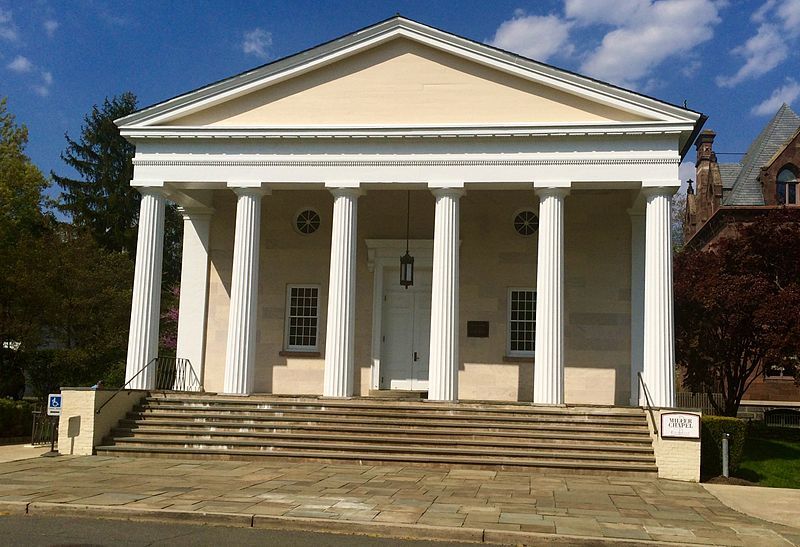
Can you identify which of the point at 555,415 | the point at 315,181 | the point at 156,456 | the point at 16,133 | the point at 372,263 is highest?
the point at 16,133

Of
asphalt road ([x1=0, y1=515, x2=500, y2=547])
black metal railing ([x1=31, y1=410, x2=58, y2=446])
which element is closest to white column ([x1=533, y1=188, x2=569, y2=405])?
asphalt road ([x1=0, y1=515, x2=500, y2=547])

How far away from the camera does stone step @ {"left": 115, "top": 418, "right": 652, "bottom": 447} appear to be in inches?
639

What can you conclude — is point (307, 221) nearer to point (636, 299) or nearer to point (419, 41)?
point (419, 41)

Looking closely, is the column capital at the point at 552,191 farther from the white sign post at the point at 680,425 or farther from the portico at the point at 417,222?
the white sign post at the point at 680,425

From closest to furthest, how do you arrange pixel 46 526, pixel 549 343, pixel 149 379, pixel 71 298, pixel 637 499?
pixel 46 526 → pixel 637 499 → pixel 549 343 → pixel 149 379 → pixel 71 298

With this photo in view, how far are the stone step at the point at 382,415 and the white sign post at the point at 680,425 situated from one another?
152 centimetres

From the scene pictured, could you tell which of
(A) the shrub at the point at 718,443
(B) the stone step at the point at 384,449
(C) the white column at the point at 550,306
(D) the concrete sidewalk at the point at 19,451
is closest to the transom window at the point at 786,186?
(C) the white column at the point at 550,306

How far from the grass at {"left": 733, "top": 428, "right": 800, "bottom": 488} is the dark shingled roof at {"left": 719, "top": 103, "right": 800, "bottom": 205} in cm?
2174

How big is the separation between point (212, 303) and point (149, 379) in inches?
159

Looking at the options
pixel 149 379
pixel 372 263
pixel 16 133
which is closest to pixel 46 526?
pixel 149 379

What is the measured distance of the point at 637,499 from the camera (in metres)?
12.3

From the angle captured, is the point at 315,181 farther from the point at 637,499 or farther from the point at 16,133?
the point at 16,133

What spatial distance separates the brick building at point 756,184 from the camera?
130 ft

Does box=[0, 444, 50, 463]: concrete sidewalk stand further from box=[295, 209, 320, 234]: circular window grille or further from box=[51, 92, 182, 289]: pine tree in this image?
box=[51, 92, 182, 289]: pine tree
